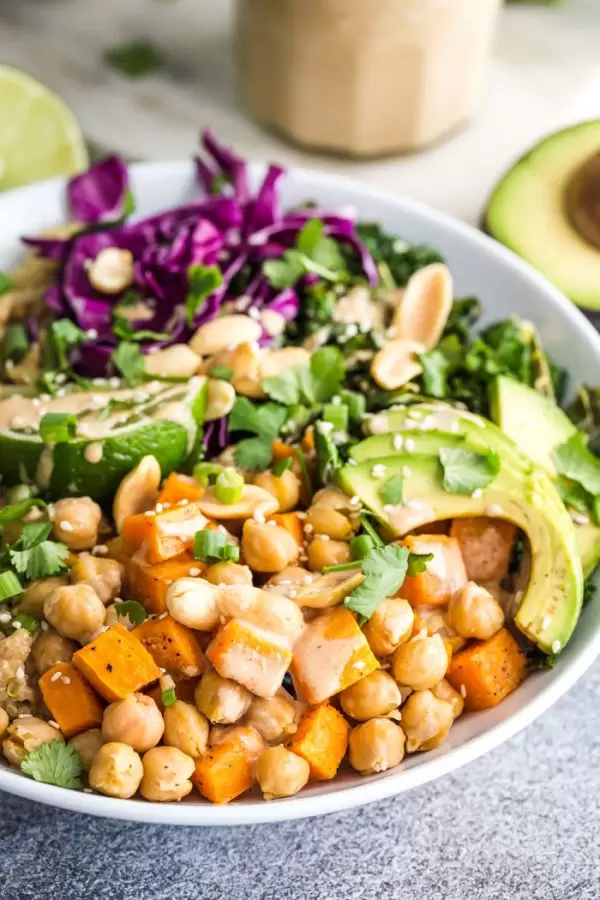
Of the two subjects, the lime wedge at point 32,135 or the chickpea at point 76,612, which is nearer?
the chickpea at point 76,612

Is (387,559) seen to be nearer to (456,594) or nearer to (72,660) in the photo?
(456,594)

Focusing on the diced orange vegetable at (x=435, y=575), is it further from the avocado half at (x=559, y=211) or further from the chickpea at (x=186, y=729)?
the avocado half at (x=559, y=211)

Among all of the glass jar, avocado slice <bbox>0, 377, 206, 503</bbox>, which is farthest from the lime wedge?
avocado slice <bbox>0, 377, 206, 503</bbox>

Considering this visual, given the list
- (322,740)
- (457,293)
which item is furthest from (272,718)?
(457,293)

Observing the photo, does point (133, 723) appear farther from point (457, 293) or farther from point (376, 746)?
point (457, 293)

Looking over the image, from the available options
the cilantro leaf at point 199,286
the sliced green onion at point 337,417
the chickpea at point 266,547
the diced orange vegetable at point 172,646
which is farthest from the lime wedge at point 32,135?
the diced orange vegetable at point 172,646

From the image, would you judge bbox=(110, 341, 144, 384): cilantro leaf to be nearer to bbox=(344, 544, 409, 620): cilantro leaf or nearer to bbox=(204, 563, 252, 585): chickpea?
bbox=(204, 563, 252, 585): chickpea

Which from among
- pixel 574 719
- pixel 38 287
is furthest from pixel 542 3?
pixel 574 719
